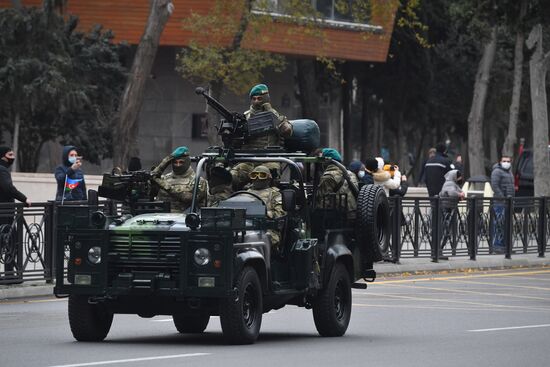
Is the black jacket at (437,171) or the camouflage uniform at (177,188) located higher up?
the black jacket at (437,171)

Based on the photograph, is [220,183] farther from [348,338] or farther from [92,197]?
[348,338]

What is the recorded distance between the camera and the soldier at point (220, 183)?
14970mm

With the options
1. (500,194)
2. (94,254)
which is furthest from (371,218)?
(500,194)

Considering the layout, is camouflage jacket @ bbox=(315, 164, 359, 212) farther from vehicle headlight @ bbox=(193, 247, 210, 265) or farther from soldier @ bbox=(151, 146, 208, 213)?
vehicle headlight @ bbox=(193, 247, 210, 265)

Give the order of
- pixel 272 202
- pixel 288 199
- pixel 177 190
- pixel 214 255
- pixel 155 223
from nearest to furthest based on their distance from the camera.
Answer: pixel 214 255, pixel 155 223, pixel 288 199, pixel 272 202, pixel 177 190

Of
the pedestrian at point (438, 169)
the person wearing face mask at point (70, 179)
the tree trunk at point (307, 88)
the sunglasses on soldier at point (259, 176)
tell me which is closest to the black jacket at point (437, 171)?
the pedestrian at point (438, 169)

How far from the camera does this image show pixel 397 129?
243 feet

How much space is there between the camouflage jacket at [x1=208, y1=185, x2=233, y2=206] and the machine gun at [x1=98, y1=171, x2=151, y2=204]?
0.62 meters

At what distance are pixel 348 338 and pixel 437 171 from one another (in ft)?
55.1

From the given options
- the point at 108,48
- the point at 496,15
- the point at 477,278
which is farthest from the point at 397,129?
the point at 477,278

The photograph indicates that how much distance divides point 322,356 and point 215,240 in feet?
4.56

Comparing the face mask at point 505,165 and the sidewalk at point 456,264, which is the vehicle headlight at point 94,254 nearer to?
the sidewalk at point 456,264

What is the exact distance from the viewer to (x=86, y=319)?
46.7 ft

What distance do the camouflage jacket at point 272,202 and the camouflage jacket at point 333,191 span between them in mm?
976
